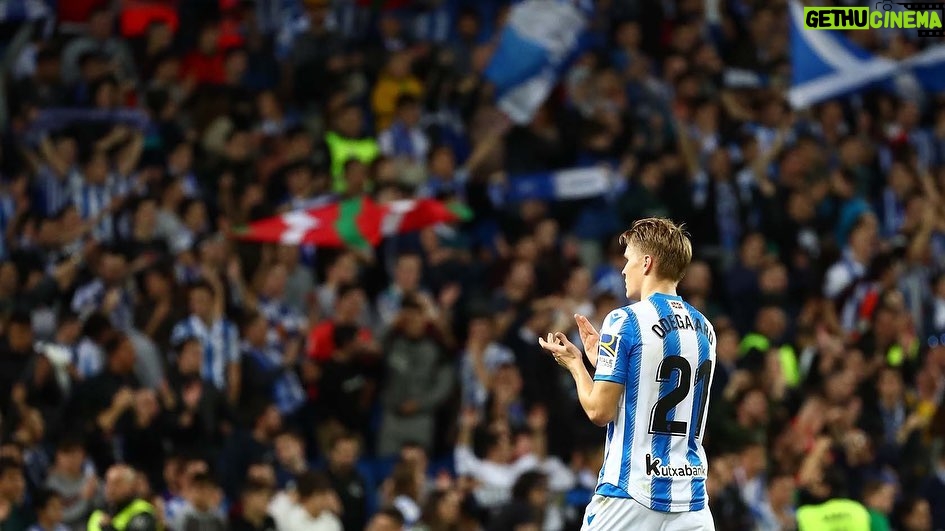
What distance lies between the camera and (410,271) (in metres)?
15.8

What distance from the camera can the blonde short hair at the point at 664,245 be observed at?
774 cm

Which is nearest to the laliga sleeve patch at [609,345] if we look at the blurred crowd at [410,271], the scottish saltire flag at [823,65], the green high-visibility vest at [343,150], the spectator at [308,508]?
the blurred crowd at [410,271]

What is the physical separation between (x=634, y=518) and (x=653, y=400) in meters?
0.52

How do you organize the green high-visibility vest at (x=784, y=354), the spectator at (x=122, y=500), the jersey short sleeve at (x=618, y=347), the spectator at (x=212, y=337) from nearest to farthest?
the jersey short sleeve at (x=618, y=347) < the spectator at (x=122, y=500) < the spectator at (x=212, y=337) < the green high-visibility vest at (x=784, y=354)

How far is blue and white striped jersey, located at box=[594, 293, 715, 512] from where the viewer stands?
7.69m

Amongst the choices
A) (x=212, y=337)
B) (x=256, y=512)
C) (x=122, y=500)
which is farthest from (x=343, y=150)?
(x=122, y=500)

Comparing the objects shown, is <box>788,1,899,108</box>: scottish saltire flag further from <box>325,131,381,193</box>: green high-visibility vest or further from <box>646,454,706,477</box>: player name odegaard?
<box>646,454,706,477</box>: player name odegaard

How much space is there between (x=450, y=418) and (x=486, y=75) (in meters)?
4.39

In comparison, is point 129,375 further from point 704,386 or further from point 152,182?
point 704,386

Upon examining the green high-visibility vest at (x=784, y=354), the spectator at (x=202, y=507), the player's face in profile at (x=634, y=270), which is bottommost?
the green high-visibility vest at (x=784, y=354)

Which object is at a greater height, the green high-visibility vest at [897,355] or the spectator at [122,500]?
the spectator at [122,500]

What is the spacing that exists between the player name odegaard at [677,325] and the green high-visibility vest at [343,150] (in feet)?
31.9

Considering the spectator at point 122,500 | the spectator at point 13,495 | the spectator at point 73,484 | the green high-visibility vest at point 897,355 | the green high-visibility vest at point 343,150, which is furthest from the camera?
the green high-visibility vest at point 343,150

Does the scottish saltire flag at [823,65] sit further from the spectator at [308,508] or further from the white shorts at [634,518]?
the white shorts at [634,518]
